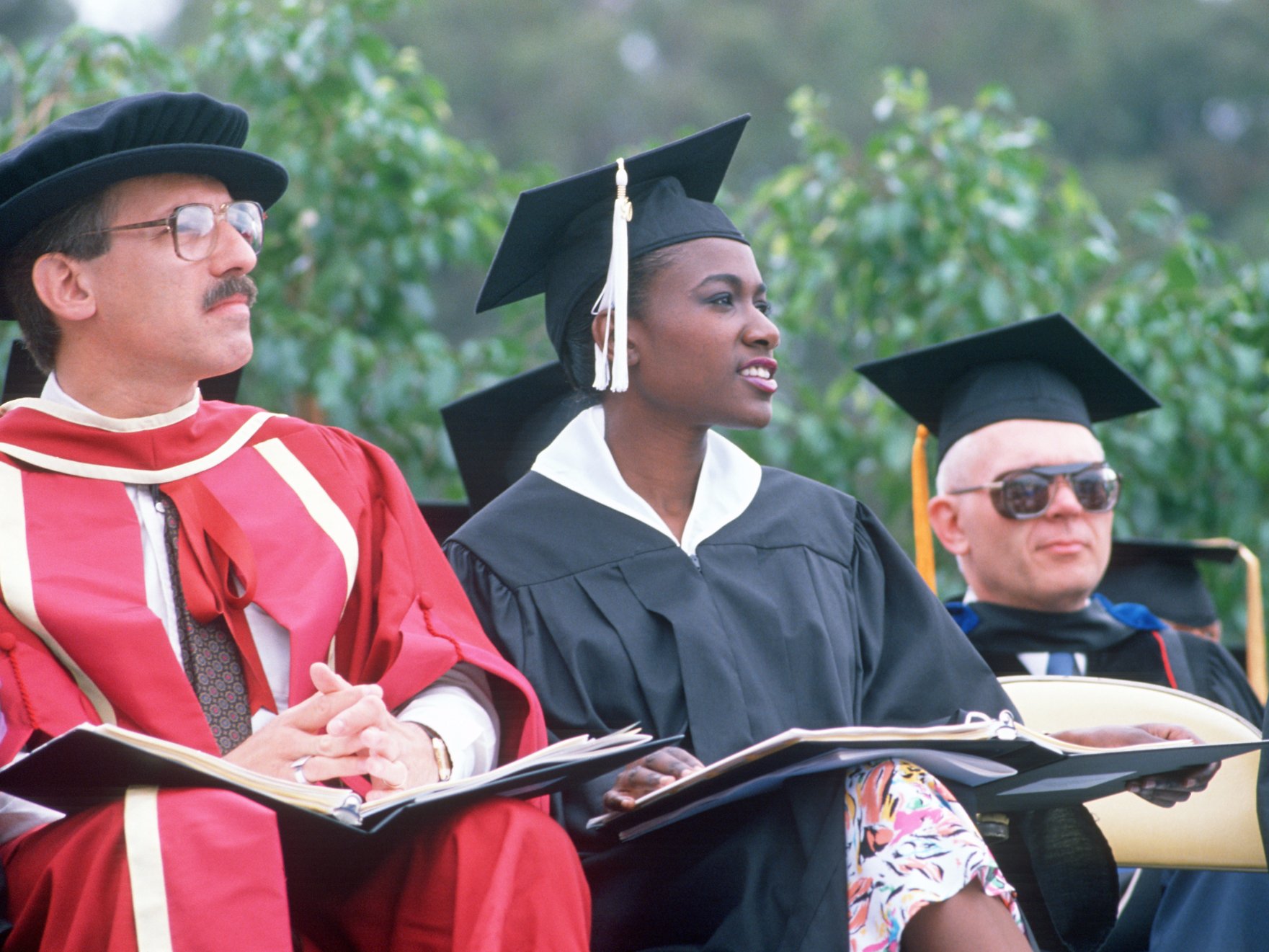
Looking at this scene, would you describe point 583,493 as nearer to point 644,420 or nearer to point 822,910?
point 644,420

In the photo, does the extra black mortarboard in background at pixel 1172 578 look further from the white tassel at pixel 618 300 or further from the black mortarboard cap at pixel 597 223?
the white tassel at pixel 618 300

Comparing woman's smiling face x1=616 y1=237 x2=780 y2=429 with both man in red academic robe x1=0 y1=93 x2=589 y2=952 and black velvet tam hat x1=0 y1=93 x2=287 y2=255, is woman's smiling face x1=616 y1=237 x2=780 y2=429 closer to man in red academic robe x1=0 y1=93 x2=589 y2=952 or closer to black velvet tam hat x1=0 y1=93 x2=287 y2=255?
man in red academic robe x1=0 y1=93 x2=589 y2=952

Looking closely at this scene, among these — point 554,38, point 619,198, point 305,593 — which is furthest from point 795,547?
point 554,38

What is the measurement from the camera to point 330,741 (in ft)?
8.16

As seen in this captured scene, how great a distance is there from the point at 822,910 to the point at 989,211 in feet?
13.0

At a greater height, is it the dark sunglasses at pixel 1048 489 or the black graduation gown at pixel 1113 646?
the dark sunglasses at pixel 1048 489

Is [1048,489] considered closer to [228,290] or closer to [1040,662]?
[1040,662]

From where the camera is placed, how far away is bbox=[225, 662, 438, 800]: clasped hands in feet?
8.17

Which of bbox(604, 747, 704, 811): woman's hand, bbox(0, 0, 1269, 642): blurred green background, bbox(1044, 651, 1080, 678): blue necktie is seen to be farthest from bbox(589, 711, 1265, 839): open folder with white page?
bbox(0, 0, 1269, 642): blurred green background

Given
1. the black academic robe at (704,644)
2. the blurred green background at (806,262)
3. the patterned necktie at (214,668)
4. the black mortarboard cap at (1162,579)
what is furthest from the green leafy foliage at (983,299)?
the patterned necktie at (214,668)

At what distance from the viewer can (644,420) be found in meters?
3.45

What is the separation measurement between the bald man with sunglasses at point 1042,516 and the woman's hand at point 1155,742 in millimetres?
1070

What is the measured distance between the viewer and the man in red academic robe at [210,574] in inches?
95.5

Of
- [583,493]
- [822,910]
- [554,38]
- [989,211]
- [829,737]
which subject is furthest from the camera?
[554,38]
